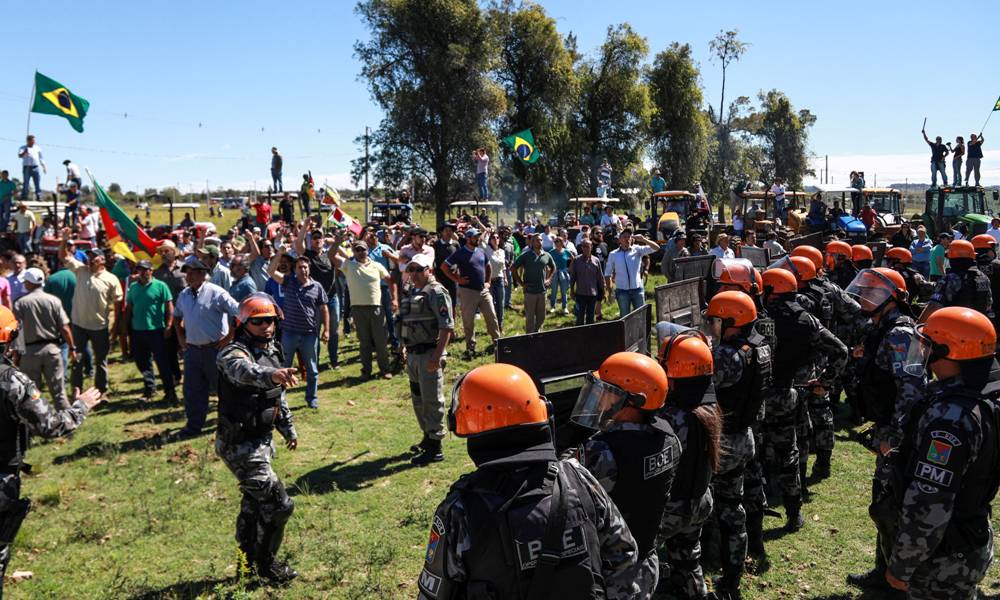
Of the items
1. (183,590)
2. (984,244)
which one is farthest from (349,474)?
(984,244)

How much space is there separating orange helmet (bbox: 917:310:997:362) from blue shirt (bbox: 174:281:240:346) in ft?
23.5

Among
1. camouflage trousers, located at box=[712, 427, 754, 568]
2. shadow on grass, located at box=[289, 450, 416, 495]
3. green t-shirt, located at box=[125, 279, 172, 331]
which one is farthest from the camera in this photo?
green t-shirt, located at box=[125, 279, 172, 331]

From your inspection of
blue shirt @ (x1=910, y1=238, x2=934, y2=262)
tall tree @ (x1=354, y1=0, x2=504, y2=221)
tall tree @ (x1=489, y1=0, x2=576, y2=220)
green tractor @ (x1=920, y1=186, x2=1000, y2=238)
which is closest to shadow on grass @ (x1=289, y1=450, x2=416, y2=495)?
blue shirt @ (x1=910, y1=238, x2=934, y2=262)

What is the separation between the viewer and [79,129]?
1390cm

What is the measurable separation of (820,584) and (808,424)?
71.9 inches

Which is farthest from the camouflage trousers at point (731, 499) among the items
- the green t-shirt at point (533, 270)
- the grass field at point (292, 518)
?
the green t-shirt at point (533, 270)

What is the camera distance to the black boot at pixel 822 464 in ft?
22.8

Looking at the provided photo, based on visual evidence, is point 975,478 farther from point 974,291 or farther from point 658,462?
point 974,291

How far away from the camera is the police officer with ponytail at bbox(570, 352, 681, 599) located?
3188 millimetres

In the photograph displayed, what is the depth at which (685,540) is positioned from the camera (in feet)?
13.3

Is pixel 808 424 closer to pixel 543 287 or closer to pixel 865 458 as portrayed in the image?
pixel 865 458

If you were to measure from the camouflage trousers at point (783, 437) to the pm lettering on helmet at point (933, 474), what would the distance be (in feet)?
8.02

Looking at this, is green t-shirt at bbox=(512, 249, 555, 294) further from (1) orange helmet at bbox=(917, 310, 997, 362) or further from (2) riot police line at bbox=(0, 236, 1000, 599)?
(1) orange helmet at bbox=(917, 310, 997, 362)

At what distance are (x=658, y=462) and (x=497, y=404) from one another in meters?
1.23
